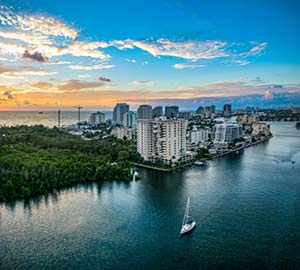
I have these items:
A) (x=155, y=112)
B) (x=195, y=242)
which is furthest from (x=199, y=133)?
(x=155, y=112)

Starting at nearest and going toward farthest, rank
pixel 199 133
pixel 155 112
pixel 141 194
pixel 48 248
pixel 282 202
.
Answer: pixel 48 248 → pixel 282 202 → pixel 141 194 → pixel 199 133 → pixel 155 112

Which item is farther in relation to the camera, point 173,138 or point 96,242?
point 173,138

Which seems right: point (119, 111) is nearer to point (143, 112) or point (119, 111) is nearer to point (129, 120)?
point (143, 112)

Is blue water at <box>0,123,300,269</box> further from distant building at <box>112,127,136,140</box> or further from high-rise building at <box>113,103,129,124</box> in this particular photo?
high-rise building at <box>113,103,129,124</box>

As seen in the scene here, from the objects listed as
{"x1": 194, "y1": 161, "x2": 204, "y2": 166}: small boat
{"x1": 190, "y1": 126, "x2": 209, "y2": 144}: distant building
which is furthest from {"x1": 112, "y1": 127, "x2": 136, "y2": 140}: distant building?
{"x1": 194, "y1": 161, "x2": 204, "y2": 166}: small boat

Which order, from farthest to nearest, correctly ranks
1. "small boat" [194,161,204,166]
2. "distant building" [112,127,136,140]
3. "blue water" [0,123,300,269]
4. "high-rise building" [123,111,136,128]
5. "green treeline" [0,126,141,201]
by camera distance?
"high-rise building" [123,111,136,128], "distant building" [112,127,136,140], "small boat" [194,161,204,166], "green treeline" [0,126,141,201], "blue water" [0,123,300,269]

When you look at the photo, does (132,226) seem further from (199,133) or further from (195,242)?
(199,133)

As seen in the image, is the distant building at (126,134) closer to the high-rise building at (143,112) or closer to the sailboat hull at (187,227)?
the high-rise building at (143,112)
